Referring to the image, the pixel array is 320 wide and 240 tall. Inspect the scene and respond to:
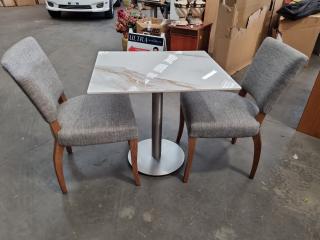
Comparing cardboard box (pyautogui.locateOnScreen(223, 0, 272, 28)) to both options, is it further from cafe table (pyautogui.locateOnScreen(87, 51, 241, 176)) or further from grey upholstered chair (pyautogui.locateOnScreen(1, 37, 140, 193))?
grey upholstered chair (pyautogui.locateOnScreen(1, 37, 140, 193))

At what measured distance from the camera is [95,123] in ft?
4.45

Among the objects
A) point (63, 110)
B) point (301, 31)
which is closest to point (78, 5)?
point (301, 31)

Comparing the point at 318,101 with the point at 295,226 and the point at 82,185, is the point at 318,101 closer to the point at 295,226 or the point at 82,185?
the point at 295,226

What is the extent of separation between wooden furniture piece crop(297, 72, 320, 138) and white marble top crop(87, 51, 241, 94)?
101cm

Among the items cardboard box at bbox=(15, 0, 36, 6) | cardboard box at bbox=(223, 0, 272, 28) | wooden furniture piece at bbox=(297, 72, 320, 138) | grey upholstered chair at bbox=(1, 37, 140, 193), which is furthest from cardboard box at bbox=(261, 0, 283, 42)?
cardboard box at bbox=(15, 0, 36, 6)

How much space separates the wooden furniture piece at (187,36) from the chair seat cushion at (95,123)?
1.70 meters

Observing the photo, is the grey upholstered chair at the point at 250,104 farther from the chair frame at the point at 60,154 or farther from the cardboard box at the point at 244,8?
the cardboard box at the point at 244,8

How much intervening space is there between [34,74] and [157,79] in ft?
2.02

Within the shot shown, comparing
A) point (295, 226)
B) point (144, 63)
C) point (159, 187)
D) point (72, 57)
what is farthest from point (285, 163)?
point (72, 57)

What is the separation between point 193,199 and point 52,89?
1.06 metres

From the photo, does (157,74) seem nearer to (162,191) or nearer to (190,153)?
(190,153)

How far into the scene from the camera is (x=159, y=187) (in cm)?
159

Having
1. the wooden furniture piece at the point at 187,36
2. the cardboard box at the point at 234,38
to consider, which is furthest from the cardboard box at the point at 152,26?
the cardboard box at the point at 234,38

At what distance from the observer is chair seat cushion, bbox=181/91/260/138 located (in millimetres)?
1402
